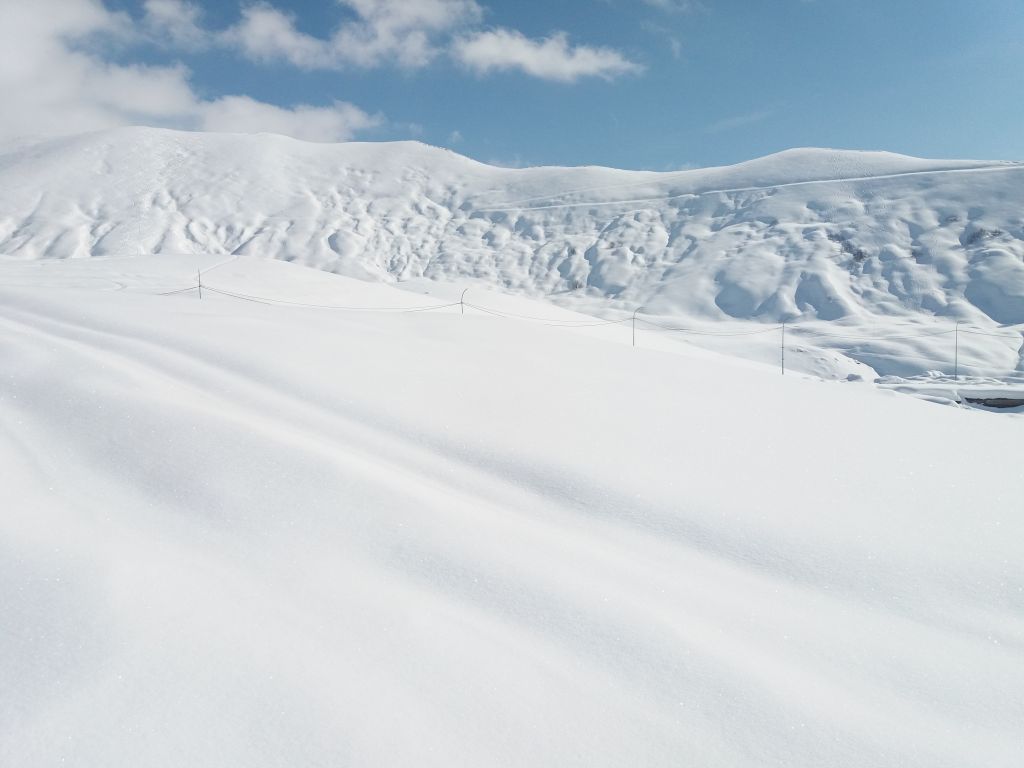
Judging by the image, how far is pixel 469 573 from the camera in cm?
233

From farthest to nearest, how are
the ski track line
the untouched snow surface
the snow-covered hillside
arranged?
the snow-covered hillside
the ski track line
the untouched snow surface

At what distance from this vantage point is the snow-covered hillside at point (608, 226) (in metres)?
35.2

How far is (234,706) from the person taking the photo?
5.56ft

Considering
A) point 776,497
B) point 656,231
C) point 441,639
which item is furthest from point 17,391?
point 656,231

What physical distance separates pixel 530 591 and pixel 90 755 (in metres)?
1.29

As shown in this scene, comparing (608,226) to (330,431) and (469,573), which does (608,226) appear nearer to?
(330,431)

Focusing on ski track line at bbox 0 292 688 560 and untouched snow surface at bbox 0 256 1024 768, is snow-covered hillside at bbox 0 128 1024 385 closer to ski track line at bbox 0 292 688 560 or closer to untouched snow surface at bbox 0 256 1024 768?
untouched snow surface at bbox 0 256 1024 768

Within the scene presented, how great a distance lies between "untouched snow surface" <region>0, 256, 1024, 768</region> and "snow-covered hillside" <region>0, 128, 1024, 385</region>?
75.8 ft

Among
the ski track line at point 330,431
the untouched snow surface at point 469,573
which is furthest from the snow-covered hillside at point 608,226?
the ski track line at point 330,431

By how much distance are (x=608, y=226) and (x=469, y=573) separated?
49265 millimetres

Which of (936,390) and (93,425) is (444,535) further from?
(936,390)

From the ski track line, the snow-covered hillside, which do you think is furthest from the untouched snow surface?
the snow-covered hillside

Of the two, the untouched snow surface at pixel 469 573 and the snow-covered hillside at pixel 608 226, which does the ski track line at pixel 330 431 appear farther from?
the snow-covered hillside at pixel 608 226

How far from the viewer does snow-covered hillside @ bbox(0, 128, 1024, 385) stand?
35188 mm
